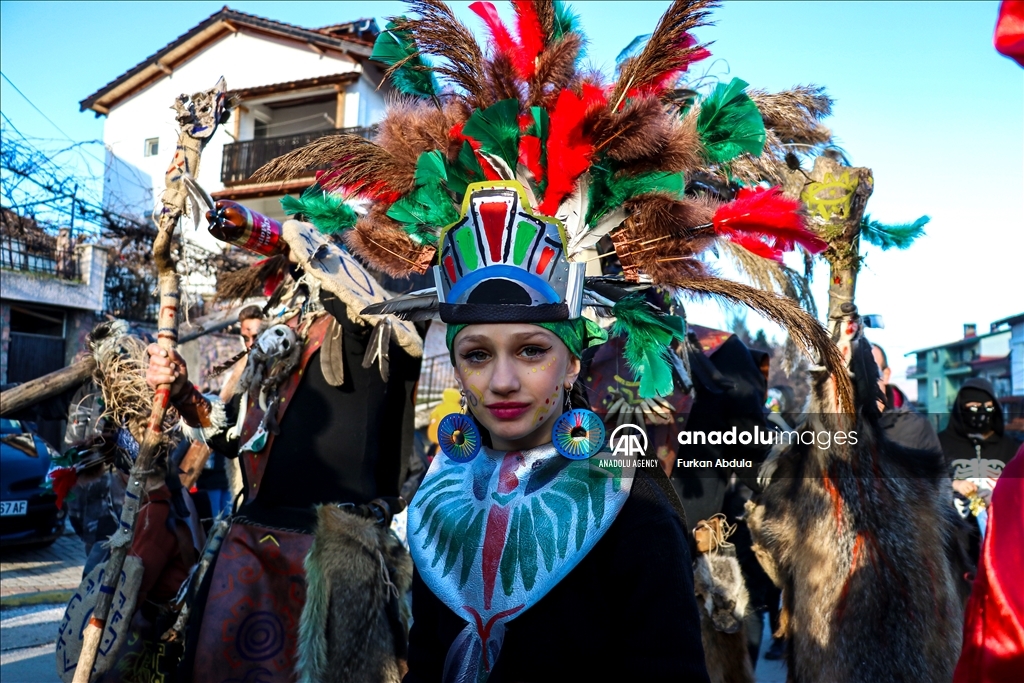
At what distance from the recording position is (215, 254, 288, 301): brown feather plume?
4.02m

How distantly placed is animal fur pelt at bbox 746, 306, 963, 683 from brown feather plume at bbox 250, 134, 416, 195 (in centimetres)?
176

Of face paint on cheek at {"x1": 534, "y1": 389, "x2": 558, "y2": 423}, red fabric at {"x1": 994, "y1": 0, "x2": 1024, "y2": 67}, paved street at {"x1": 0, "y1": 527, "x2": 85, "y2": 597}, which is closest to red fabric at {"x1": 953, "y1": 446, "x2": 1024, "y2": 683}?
red fabric at {"x1": 994, "y1": 0, "x2": 1024, "y2": 67}

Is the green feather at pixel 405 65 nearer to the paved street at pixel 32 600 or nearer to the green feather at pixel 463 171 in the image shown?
the green feather at pixel 463 171

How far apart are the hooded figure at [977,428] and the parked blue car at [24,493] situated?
26.6 feet

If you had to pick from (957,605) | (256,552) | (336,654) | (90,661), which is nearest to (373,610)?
(336,654)

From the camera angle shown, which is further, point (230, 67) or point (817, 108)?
point (230, 67)

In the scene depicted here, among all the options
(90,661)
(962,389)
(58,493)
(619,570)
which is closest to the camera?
(619,570)

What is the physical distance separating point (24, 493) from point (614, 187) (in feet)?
28.1

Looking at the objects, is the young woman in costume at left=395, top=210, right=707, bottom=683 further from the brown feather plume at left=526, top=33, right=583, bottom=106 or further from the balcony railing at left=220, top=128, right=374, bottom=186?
the balcony railing at left=220, top=128, right=374, bottom=186

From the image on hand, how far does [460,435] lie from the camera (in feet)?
6.20

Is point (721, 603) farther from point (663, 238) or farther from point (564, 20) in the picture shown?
point (564, 20)

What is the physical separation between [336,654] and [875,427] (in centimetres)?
217

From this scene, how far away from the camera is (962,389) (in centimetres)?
521

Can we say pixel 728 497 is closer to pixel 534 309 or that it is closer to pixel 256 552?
pixel 256 552
